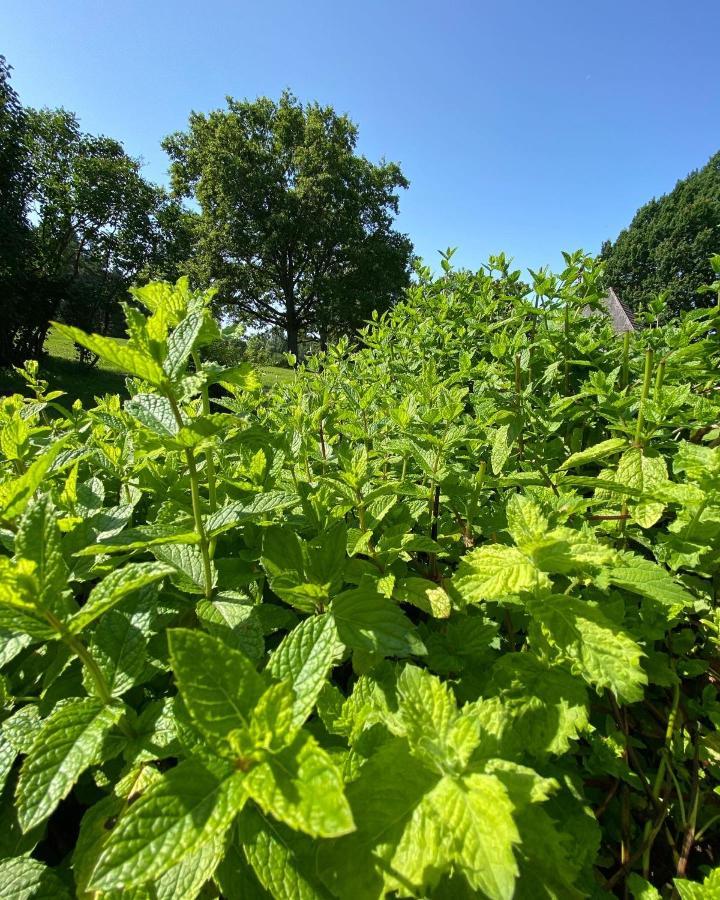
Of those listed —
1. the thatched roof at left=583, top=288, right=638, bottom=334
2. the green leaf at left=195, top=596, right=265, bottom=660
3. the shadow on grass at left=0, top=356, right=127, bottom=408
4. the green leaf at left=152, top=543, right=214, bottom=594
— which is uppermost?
the shadow on grass at left=0, top=356, right=127, bottom=408

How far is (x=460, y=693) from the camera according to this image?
4.00 feet

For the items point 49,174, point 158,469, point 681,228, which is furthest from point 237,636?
point 681,228

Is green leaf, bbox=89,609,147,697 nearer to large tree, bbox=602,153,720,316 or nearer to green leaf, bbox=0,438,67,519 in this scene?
green leaf, bbox=0,438,67,519

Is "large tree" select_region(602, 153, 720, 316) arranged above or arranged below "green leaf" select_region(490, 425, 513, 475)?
above

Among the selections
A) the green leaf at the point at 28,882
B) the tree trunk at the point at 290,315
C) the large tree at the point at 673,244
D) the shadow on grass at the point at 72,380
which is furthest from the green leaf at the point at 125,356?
the large tree at the point at 673,244

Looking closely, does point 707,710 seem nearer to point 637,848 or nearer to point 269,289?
point 637,848

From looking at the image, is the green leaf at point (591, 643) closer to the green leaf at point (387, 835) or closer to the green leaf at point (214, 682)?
the green leaf at point (387, 835)

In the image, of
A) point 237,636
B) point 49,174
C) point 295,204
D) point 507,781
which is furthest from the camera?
point 295,204

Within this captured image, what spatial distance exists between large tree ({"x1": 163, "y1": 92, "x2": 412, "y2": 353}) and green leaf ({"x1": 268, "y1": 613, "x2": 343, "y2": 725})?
92.4ft

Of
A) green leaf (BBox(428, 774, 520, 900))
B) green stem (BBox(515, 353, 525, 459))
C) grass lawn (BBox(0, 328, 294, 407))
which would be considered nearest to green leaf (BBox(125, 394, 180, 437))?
green leaf (BBox(428, 774, 520, 900))

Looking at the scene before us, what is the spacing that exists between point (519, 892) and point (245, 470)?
1.24 meters

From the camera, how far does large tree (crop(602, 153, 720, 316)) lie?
41.8m

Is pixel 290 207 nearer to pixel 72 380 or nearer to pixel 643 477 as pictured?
pixel 72 380

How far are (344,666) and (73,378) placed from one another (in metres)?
23.9
